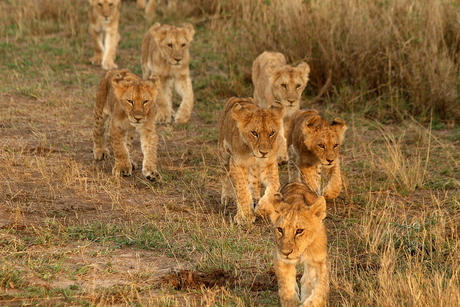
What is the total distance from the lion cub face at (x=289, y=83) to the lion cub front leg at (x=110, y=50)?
4.17 meters

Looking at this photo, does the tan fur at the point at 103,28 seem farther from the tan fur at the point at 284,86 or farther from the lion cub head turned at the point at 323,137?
the lion cub head turned at the point at 323,137

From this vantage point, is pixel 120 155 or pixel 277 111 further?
pixel 120 155

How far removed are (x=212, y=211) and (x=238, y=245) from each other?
89 cm

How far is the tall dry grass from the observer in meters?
9.51

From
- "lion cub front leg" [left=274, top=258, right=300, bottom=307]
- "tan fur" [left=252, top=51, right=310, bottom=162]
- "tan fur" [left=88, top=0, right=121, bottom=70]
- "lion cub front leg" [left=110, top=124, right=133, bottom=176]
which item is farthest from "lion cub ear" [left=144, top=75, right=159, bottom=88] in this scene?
"tan fur" [left=88, top=0, right=121, bottom=70]

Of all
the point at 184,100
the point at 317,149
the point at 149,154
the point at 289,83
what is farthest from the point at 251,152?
the point at 184,100

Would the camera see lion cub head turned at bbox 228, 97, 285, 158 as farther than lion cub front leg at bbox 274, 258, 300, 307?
Yes

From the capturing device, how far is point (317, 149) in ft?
20.9

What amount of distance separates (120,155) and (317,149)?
6.70ft

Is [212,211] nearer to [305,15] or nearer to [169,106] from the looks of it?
[169,106]

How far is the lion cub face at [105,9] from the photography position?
12438 millimetres

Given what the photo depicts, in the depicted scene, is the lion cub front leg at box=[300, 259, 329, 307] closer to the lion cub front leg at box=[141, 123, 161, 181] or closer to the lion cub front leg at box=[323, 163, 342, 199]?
the lion cub front leg at box=[323, 163, 342, 199]

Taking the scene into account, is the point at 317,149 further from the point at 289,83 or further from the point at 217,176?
the point at 289,83

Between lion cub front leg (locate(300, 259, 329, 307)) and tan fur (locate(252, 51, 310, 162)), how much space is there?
3.40m
